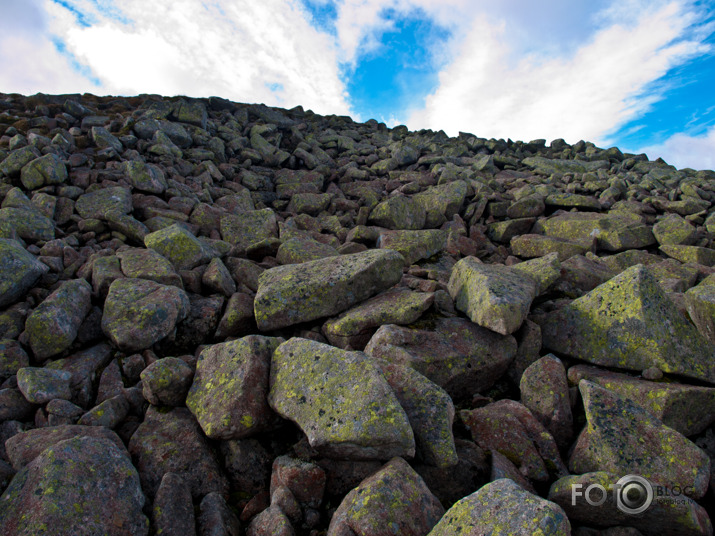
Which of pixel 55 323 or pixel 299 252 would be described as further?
pixel 299 252

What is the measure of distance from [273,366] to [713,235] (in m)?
20.1

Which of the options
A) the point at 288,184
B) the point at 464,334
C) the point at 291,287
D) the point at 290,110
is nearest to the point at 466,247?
the point at 464,334

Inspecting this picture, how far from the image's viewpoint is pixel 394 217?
15.7 metres

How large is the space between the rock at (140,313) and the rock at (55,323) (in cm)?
53

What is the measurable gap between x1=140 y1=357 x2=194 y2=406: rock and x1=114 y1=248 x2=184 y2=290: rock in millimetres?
3092

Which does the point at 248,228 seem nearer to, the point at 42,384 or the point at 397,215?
the point at 397,215

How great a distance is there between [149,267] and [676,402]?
10913 millimetres

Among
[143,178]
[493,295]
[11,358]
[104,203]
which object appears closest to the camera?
[11,358]

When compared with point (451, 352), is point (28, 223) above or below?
above

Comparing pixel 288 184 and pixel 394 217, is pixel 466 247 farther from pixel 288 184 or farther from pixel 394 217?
pixel 288 184

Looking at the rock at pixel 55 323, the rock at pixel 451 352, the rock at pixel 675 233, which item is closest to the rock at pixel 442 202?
the rock at pixel 675 233

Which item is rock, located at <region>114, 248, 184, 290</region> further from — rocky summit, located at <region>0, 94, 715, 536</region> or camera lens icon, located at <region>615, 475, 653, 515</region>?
camera lens icon, located at <region>615, 475, 653, 515</region>

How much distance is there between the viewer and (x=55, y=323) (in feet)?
24.5

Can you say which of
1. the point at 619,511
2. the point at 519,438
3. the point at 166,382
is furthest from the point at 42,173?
the point at 619,511
